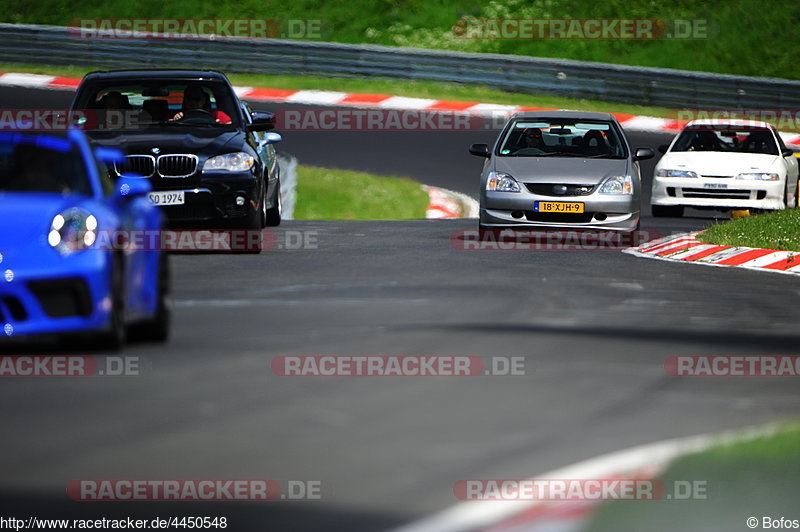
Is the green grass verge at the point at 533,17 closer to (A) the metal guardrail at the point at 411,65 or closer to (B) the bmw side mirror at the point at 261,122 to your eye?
(A) the metal guardrail at the point at 411,65

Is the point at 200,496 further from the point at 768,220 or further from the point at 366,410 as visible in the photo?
the point at 768,220

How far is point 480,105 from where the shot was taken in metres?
29.4

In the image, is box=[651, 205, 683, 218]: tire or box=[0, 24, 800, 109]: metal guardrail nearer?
box=[651, 205, 683, 218]: tire

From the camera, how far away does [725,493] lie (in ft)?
19.4

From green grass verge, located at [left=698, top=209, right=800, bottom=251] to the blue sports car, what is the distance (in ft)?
29.0

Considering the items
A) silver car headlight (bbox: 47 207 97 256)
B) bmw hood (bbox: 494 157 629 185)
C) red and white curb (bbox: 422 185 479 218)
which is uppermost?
silver car headlight (bbox: 47 207 97 256)

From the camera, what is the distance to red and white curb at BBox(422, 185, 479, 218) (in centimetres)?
2194

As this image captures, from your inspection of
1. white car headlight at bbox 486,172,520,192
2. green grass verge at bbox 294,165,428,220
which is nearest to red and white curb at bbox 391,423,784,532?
white car headlight at bbox 486,172,520,192

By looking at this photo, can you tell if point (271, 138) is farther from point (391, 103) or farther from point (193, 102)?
point (391, 103)

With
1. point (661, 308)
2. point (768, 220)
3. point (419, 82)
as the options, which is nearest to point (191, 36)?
point (419, 82)

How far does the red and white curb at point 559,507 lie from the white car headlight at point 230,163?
8.73m

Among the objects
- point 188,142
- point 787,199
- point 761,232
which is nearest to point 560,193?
point 761,232

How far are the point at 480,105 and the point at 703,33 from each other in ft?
27.7

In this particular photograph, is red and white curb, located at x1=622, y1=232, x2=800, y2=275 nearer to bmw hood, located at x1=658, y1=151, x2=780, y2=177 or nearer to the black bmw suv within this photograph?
bmw hood, located at x1=658, y1=151, x2=780, y2=177
